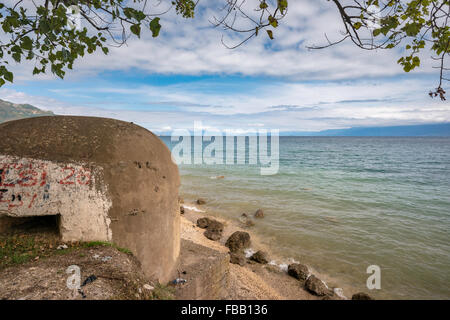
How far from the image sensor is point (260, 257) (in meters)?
8.33

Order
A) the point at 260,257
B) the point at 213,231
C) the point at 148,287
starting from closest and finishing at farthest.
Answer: the point at 148,287
the point at 260,257
the point at 213,231

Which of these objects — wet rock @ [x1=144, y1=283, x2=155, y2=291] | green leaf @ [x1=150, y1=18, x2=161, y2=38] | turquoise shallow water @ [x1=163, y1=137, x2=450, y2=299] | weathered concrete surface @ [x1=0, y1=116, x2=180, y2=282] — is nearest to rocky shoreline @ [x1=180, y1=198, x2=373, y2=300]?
turquoise shallow water @ [x1=163, y1=137, x2=450, y2=299]

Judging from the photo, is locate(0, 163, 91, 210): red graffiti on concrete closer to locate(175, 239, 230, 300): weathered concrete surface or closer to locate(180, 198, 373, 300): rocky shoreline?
locate(175, 239, 230, 300): weathered concrete surface

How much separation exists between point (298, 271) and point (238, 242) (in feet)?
7.93

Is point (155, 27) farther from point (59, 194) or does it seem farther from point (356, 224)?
point (356, 224)

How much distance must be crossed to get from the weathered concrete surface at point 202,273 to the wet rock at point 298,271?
9.06ft

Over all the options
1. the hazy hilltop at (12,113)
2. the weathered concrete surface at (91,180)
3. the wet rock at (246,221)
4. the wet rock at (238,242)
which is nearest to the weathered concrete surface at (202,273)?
the weathered concrete surface at (91,180)

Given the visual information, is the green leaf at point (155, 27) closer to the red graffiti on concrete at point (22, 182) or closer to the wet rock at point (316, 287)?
the red graffiti on concrete at point (22, 182)

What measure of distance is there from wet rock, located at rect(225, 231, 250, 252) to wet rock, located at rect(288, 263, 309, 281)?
6.44 ft

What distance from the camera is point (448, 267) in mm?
8406

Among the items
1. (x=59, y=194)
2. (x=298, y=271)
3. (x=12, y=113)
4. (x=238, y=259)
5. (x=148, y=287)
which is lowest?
(x=298, y=271)

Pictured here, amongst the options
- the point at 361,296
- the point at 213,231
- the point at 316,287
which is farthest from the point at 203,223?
the point at 361,296

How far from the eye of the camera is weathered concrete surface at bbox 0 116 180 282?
10.5 ft

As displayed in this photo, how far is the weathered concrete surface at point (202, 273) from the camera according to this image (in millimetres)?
4512
